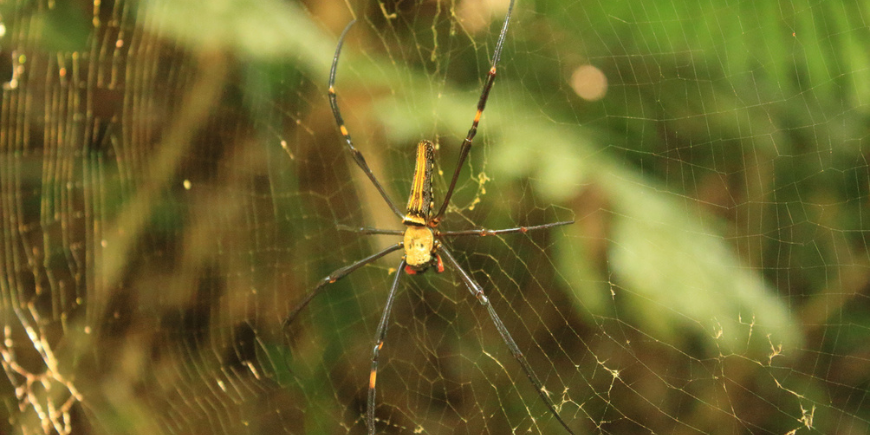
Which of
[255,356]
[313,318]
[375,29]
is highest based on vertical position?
[375,29]

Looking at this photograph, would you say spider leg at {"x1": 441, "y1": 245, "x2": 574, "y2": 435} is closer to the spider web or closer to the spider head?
the spider head

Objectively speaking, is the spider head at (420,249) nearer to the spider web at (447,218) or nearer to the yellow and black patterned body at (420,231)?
the yellow and black patterned body at (420,231)

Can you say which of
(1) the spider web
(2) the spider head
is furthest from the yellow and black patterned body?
(1) the spider web

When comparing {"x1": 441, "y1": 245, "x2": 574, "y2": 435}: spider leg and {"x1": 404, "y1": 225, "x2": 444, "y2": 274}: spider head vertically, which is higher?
{"x1": 404, "y1": 225, "x2": 444, "y2": 274}: spider head

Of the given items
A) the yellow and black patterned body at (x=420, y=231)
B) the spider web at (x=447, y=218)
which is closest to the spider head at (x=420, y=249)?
the yellow and black patterned body at (x=420, y=231)

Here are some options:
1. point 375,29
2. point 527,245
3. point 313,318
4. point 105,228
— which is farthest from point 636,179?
point 105,228

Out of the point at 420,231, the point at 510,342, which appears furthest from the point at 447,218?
the point at 510,342

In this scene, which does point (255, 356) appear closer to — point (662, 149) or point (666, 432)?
point (666, 432)
